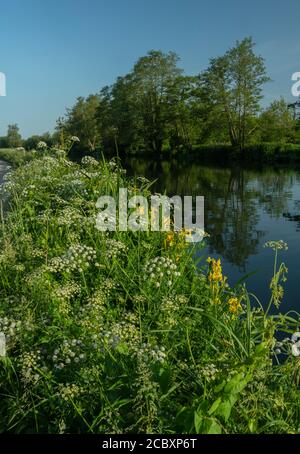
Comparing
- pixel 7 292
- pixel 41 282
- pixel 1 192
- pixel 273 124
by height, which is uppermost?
pixel 273 124

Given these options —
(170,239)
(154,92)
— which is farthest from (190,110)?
(170,239)

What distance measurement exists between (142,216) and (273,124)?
2145 inches

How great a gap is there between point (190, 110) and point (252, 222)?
55.2m

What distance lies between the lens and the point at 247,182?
95.7 ft

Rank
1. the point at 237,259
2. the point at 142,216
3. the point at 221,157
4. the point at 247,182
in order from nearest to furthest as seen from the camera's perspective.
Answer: the point at 142,216 → the point at 237,259 → the point at 247,182 → the point at 221,157

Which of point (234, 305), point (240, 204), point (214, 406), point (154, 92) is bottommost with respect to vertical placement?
point (240, 204)

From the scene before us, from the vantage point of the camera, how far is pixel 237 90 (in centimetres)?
5684

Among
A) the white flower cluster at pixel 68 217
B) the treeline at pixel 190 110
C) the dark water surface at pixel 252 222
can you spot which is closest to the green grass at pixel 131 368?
the white flower cluster at pixel 68 217

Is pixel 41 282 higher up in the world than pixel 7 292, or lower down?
higher up

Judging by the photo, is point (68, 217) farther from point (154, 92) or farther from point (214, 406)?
point (154, 92)

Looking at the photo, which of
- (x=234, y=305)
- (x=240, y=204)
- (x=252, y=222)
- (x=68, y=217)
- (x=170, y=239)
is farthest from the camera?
(x=240, y=204)

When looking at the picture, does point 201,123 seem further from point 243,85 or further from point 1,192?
point 1,192

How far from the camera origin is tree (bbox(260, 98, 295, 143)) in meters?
54.5
